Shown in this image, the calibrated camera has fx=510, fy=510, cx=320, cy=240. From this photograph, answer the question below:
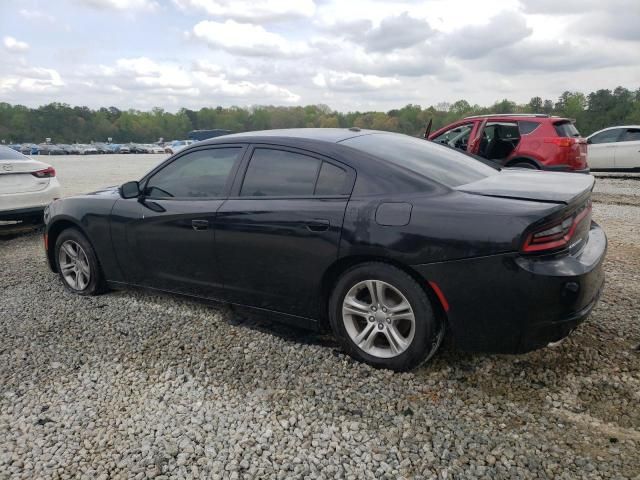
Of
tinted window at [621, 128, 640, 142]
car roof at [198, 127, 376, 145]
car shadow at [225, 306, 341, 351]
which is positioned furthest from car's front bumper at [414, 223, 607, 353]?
tinted window at [621, 128, 640, 142]

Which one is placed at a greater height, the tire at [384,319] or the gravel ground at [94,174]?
the tire at [384,319]

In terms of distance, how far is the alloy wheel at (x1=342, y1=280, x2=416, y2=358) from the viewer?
117 inches

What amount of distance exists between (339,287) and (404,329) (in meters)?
0.46

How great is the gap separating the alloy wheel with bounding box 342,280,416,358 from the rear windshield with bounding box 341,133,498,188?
75cm

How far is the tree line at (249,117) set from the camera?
230 ft

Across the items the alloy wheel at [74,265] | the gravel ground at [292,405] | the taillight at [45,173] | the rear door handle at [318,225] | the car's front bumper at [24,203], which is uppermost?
the taillight at [45,173]

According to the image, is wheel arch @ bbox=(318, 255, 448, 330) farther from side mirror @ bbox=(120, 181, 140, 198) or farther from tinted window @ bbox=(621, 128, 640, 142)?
tinted window @ bbox=(621, 128, 640, 142)

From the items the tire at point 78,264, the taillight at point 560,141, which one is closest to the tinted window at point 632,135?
the taillight at point 560,141

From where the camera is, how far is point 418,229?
2822mm

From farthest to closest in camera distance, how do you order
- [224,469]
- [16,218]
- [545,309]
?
[16,218] → [545,309] → [224,469]

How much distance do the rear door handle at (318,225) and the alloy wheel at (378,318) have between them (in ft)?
1.31

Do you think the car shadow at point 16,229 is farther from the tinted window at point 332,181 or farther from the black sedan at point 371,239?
the tinted window at point 332,181

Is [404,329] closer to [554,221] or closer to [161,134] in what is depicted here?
[554,221]

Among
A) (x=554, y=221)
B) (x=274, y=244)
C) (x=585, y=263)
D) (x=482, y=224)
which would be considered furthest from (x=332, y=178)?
(x=585, y=263)
